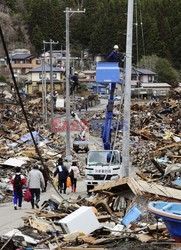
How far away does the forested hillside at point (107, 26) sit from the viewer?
3939 inches

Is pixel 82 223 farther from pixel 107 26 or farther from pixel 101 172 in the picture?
pixel 107 26

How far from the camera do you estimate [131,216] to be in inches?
542

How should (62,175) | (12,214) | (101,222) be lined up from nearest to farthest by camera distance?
(101,222) → (12,214) → (62,175)

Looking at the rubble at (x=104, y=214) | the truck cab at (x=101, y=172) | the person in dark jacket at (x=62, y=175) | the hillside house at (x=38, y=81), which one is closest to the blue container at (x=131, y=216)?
the rubble at (x=104, y=214)

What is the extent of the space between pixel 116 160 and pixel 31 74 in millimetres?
71214

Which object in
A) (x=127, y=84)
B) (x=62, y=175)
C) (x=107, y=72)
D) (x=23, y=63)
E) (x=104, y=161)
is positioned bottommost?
(x=23, y=63)

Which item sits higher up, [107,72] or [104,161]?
[107,72]

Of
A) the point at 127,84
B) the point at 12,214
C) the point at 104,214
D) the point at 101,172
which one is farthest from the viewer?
the point at 101,172

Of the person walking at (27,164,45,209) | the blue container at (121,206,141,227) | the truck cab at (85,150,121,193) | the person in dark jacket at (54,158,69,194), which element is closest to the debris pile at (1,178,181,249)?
the blue container at (121,206,141,227)

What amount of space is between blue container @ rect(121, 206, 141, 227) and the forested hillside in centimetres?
7979

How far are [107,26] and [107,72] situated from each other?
7823 cm

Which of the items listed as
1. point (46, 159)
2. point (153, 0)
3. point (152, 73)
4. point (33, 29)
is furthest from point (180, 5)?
point (46, 159)

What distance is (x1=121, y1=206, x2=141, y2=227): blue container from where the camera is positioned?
1348cm

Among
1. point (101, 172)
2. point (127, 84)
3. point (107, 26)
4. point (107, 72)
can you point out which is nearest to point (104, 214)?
point (127, 84)
